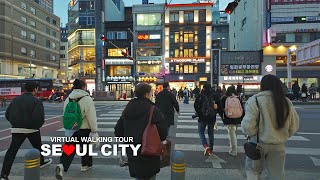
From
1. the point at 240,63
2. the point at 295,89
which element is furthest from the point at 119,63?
the point at 295,89

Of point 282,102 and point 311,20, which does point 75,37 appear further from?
point 282,102

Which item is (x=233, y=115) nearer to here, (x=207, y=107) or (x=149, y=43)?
(x=207, y=107)

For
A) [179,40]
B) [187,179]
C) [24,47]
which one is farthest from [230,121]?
[24,47]

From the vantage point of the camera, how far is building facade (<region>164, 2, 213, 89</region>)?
47.8m

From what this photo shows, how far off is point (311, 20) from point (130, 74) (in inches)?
1133

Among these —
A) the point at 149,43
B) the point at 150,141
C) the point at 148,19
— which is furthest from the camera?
the point at 148,19

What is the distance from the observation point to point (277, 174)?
3.62m

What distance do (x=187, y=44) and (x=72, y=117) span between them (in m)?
44.5

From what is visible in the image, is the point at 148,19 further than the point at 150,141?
Yes

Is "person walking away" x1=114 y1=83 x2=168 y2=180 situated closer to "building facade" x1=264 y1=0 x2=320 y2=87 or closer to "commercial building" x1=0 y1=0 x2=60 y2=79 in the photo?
"building facade" x1=264 y1=0 x2=320 y2=87

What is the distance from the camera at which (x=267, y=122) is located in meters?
3.63

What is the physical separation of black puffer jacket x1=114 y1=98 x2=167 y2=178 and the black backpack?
362cm

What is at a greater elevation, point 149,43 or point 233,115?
point 149,43


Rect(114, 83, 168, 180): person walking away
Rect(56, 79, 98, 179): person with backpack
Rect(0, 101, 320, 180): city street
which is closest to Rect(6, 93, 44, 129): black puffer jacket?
Rect(56, 79, 98, 179): person with backpack
